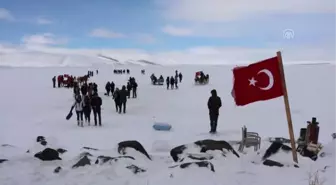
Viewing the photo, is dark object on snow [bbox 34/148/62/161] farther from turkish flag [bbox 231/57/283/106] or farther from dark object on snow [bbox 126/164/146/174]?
turkish flag [bbox 231/57/283/106]

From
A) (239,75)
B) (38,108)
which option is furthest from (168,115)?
(239,75)

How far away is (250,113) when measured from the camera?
2045cm

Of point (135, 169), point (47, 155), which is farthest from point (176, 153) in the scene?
point (47, 155)

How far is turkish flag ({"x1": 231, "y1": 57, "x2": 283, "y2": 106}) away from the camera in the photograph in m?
8.46

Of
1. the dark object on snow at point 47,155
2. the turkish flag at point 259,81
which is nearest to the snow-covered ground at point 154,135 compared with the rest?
the dark object on snow at point 47,155

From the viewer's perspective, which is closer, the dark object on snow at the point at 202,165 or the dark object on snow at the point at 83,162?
the dark object on snow at the point at 202,165

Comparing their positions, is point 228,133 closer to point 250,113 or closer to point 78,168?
point 250,113

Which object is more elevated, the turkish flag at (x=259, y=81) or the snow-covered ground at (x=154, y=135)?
the turkish flag at (x=259, y=81)

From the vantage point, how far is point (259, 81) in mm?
8562

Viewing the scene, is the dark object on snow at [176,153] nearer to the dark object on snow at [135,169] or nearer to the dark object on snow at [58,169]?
the dark object on snow at [135,169]

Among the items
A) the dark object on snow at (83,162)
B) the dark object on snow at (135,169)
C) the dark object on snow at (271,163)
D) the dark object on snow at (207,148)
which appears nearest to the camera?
the dark object on snow at (135,169)

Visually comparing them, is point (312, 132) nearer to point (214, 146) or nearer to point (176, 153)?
point (214, 146)

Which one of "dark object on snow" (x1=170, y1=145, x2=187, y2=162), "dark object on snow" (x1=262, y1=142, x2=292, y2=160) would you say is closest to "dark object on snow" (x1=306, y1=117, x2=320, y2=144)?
"dark object on snow" (x1=262, y1=142, x2=292, y2=160)

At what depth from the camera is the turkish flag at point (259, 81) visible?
8461 mm
